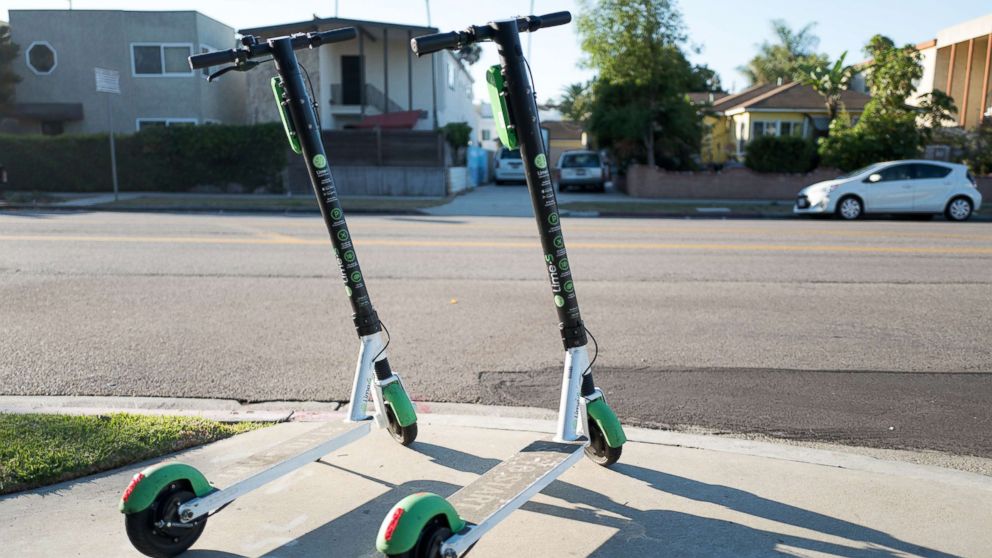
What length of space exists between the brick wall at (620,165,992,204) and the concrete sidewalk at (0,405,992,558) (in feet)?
70.0

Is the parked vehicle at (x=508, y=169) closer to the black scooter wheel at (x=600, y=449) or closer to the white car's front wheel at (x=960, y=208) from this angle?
the white car's front wheel at (x=960, y=208)

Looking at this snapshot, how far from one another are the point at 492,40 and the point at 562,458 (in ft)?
6.07

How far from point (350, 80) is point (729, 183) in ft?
51.5

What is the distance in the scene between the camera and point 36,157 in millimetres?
24859

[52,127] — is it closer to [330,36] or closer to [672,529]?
[330,36]

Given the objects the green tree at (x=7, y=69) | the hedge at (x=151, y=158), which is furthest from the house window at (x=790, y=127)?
the green tree at (x=7, y=69)

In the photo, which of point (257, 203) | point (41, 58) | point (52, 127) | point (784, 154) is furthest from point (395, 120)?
point (784, 154)

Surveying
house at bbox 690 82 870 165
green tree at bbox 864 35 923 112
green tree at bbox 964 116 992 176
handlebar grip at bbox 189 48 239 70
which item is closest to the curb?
handlebar grip at bbox 189 48 239 70

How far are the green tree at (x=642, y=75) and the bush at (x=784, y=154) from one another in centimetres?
265

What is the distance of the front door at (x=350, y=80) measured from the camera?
31688mm

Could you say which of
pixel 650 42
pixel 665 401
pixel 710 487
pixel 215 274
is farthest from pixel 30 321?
pixel 650 42

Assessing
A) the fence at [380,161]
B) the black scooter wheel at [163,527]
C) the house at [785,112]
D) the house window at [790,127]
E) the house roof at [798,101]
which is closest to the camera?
the black scooter wheel at [163,527]

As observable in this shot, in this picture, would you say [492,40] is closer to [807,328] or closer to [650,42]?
[807,328]

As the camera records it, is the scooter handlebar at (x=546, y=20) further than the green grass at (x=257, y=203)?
No
